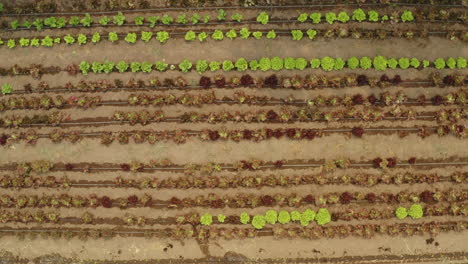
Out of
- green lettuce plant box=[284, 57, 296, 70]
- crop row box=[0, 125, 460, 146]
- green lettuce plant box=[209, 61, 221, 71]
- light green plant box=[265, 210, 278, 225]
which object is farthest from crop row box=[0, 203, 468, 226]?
green lettuce plant box=[209, 61, 221, 71]

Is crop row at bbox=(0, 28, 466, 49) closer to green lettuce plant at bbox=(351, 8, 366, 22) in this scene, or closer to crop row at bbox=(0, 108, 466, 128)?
green lettuce plant at bbox=(351, 8, 366, 22)

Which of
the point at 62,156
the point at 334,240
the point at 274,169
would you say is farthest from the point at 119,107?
the point at 334,240

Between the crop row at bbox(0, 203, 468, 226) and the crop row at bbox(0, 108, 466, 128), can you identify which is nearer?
the crop row at bbox(0, 203, 468, 226)

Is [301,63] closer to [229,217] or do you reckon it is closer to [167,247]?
[229,217]

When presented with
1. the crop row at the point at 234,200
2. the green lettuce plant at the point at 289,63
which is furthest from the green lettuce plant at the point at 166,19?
the crop row at the point at 234,200

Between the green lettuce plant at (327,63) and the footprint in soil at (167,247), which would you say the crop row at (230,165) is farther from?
the green lettuce plant at (327,63)

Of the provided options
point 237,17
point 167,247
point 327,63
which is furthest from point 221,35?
point 167,247

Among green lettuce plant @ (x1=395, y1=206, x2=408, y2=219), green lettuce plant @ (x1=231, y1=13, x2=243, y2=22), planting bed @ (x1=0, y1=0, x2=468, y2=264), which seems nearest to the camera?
green lettuce plant @ (x1=395, y1=206, x2=408, y2=219)
